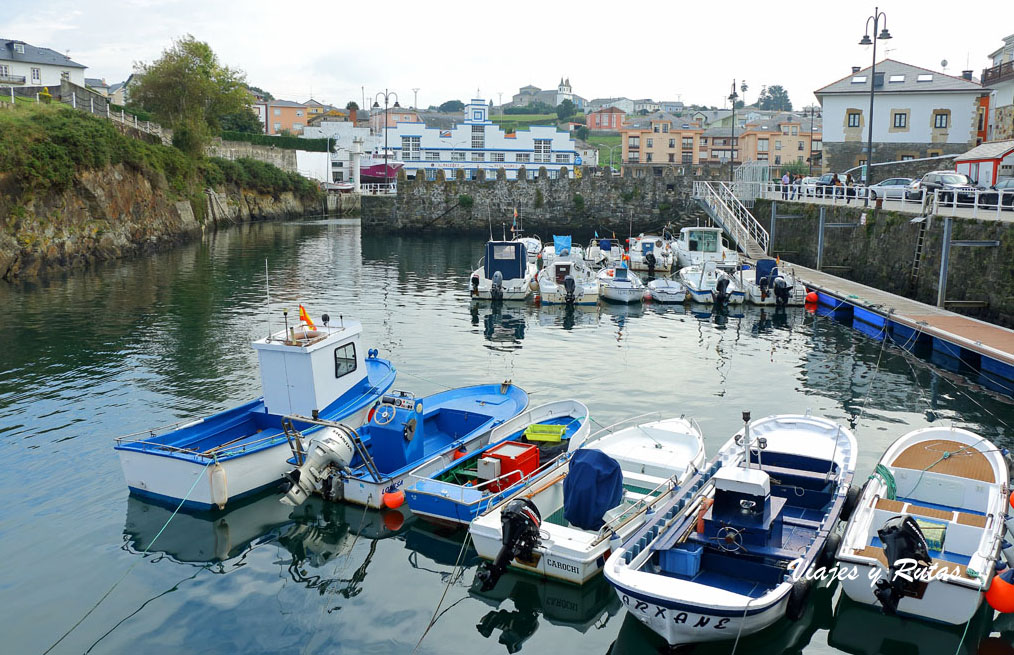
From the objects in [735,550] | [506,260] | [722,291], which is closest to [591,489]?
[735,550]

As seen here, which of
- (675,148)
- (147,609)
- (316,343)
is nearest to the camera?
(147,609)

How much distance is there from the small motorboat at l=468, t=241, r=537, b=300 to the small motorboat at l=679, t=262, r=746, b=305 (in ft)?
23.9

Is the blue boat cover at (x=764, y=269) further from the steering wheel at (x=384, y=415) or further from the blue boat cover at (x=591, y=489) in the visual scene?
the blue boat cover at (x=591, y=489)

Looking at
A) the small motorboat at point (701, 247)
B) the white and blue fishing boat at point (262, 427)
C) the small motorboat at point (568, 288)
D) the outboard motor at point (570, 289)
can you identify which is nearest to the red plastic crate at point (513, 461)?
the white and blue fishing boat at point (262, 427)

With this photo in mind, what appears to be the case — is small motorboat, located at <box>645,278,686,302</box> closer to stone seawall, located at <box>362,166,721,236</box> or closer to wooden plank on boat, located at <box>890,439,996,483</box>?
wooden plank on boat, located at <box>890,439,996,483</box>

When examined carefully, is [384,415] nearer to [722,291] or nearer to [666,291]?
[722,291]

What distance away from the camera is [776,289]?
3188 cm

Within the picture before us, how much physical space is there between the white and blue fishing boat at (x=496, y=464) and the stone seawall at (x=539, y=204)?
4983cm

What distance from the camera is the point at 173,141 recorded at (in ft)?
212

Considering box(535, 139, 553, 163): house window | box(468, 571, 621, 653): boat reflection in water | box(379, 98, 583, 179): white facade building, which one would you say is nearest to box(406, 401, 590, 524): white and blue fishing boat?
box(468, 571, 621, 653): boat reflection in water

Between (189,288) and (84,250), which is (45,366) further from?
(84,250)

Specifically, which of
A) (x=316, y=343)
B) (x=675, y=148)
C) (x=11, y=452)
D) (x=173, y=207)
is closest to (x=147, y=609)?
(x=316, y=343)

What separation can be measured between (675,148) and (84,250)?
76.3 metres

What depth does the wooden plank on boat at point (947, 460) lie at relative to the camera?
12281mm
